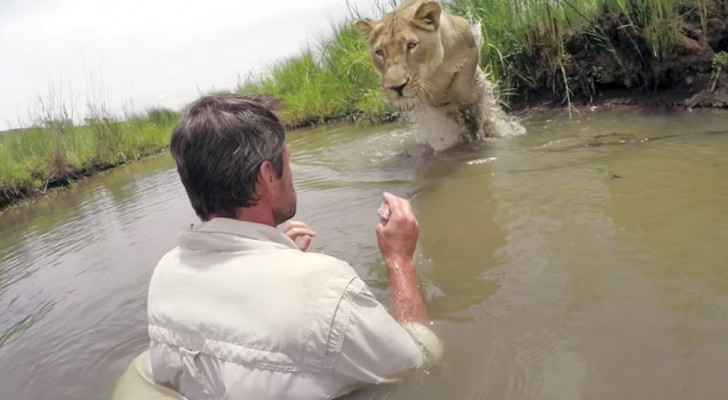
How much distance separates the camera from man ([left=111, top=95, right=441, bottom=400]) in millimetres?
1653

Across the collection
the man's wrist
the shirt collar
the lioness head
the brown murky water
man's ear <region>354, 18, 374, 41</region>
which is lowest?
the brown murky water

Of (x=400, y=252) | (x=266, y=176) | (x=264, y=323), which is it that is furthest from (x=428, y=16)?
(x=264, y=323)

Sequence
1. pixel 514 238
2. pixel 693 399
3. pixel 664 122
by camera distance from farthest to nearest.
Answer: pixel 664 122 < pixel 514 238 < pixel 693 399

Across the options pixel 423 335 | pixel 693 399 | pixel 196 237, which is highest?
pixel 196 237

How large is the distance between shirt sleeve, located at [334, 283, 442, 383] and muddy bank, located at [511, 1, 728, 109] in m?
4.78

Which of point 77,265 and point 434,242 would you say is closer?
point 434,242

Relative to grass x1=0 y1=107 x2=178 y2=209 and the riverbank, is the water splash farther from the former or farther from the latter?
grass x1=0 y1=107 x2=178 y2=209

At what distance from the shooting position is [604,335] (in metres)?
2.09

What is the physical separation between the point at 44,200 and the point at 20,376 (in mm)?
6797

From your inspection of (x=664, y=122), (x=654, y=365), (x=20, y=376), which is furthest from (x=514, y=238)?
(x=664, y=122)

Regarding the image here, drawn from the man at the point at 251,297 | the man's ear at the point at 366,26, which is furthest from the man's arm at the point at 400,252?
the man's ear at the point at 366,26

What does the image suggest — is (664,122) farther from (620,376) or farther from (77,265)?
(77,265)

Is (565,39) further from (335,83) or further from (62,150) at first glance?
(62,150)

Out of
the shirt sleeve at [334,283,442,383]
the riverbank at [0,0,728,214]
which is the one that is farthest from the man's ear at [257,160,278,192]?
the riverbank at [0,0,728,214]
